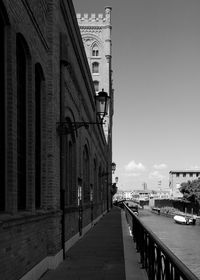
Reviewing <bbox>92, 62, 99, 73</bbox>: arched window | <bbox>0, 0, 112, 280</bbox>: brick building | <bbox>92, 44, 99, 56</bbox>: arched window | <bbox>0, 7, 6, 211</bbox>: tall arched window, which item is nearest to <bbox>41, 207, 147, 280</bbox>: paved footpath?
<bbox>0, 0, 112, 280</bbox>: brick building

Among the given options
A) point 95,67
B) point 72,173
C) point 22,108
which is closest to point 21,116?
point 22,108

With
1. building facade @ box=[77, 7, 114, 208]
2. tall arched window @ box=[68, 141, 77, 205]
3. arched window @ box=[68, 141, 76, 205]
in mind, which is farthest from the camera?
building facade @ box=[77, 7, 114, 208]

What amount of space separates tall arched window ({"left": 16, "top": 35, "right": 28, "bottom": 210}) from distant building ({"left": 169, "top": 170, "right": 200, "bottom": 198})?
14398 centimetres

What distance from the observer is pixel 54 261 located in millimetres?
10344

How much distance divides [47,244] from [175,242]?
165 ft

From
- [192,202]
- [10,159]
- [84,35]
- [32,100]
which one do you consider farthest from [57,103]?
[192,202]

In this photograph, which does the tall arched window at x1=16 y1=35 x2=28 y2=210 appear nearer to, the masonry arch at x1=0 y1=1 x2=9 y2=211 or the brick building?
the brick building

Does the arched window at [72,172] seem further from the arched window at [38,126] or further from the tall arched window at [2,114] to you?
the tall arched window at [2,114]

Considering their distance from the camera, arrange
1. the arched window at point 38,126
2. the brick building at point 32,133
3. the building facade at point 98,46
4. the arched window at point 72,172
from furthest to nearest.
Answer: the building facade at point 98,46 < the arched window at point 72,172 < the arched window at point 38,126 < the brick building at point 32,133

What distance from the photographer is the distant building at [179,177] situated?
151 m

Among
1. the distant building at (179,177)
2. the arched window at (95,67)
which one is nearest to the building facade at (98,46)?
the arched window at (95,67)

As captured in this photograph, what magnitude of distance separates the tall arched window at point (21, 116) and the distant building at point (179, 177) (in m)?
144

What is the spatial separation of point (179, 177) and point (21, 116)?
145818mm

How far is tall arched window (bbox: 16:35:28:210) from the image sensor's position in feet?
27.4
